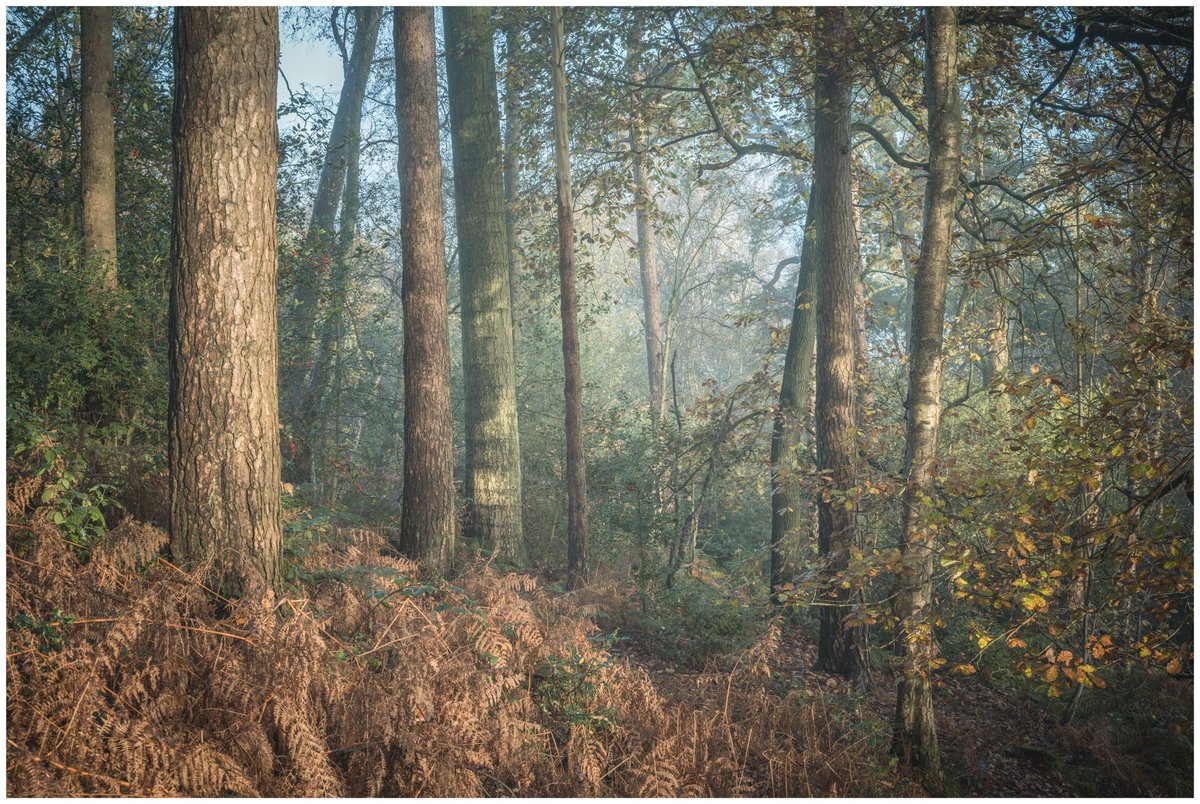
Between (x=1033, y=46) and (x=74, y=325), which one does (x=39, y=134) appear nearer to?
(x=74, y=325)

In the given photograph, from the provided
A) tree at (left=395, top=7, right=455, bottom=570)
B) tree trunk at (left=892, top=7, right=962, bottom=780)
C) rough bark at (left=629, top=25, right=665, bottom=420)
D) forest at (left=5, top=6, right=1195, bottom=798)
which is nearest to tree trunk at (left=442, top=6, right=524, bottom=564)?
forest at (left=5, top=6, right=1195, bottom=798)

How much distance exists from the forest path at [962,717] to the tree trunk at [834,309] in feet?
1.69

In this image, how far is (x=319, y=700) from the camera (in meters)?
4.35

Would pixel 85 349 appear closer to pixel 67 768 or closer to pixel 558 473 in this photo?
pixel 67 768

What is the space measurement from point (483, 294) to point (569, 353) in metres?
1.70

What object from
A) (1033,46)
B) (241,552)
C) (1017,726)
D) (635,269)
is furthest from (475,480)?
(635,269)

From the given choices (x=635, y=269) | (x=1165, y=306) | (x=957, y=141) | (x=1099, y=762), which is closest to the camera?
(x=957, y=141)

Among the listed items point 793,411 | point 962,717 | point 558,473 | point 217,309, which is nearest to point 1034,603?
point 962,717

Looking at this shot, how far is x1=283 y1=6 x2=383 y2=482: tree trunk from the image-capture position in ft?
39.0

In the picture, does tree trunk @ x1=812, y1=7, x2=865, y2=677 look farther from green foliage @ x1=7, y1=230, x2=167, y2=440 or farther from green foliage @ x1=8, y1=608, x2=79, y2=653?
green foliage @ x1=7, y1=230, x2=167, y2=440

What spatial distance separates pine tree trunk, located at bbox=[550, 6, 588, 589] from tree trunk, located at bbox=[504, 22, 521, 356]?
1.48m

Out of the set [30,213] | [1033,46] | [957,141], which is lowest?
[957,141]

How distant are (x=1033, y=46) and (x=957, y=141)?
3000 millimetres

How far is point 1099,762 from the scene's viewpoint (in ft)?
23.3
